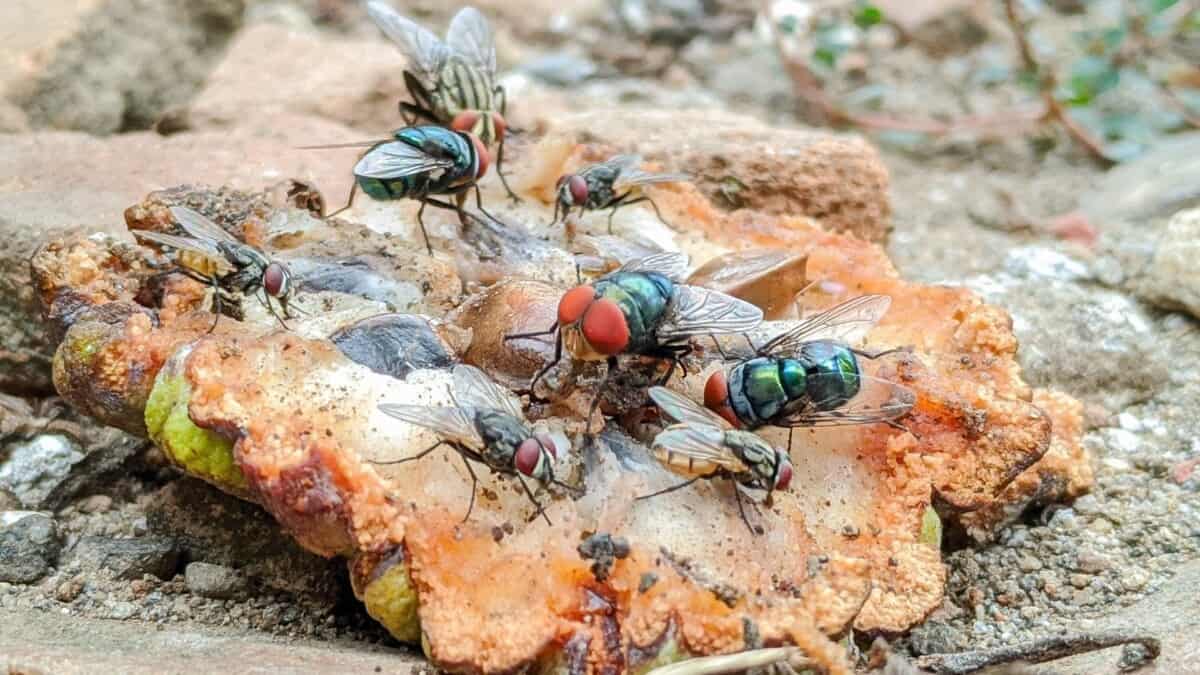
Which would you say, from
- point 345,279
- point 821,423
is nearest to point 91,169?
point 345,279

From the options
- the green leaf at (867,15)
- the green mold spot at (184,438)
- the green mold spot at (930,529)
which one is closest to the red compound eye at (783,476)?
the green mold spot at (930,529)

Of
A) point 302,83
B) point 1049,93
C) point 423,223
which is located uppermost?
point 423,223

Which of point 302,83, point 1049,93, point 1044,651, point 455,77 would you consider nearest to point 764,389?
point 1044,651

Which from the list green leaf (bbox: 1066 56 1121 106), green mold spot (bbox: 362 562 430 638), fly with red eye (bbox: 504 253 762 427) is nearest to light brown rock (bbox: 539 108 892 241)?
fly with red eye (bbox: 504 253 762 427)

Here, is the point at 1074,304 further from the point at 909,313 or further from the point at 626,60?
the point at 626,60

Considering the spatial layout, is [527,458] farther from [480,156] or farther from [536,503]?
[480,156]

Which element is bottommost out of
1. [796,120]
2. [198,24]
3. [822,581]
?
[796,120]
